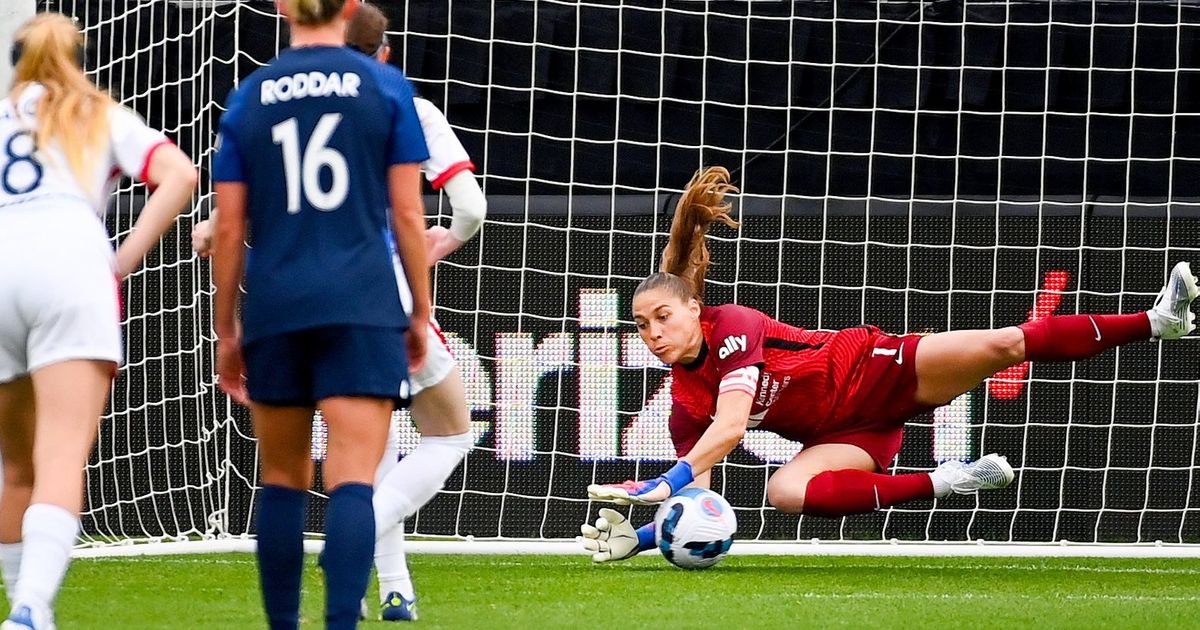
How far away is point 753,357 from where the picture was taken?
5.55 meters

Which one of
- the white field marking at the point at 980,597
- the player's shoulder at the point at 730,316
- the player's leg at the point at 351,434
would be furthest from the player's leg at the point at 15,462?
the player's shoulder at the point at 730,316

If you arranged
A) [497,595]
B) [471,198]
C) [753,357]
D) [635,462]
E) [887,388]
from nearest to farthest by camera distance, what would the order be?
[471,198] < [497,595] < [753,357] < [887,388] < [635,462]

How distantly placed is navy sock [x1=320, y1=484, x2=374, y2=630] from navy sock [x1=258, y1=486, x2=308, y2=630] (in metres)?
0.10

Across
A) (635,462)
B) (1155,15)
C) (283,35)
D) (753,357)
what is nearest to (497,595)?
(753,357)

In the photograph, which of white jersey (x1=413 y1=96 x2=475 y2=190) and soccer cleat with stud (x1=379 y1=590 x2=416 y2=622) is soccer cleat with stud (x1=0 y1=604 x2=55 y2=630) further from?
white jersey (x1=413 y1=96 x2=475 y2=190)

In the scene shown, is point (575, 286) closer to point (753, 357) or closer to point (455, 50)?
point (455, 50)

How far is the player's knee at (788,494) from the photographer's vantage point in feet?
19.1

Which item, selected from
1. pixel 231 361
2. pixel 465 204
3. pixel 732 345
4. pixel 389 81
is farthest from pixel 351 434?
pixel 732 345

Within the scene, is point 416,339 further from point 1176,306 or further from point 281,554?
point 1176,306

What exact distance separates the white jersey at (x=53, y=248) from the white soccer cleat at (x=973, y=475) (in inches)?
131

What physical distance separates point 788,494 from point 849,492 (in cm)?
20

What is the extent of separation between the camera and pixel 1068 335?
5.80 m

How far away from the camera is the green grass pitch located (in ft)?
13.8

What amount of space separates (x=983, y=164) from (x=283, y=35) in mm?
2961
